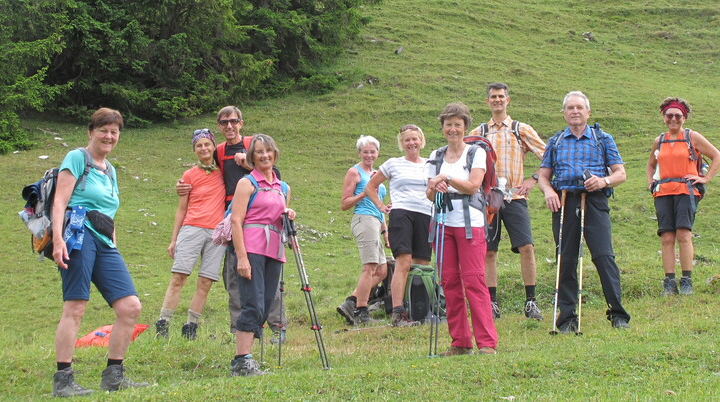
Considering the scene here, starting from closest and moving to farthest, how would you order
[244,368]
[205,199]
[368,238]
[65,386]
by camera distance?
[65,386]
[244,368]
[205,199]
[368,238]

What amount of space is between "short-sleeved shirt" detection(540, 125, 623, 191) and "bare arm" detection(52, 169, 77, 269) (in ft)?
16.2

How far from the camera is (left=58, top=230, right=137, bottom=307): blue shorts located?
21.1 ft

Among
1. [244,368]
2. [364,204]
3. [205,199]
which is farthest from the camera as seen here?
[364,204]

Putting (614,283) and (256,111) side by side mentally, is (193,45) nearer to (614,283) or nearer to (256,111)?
(256,111)

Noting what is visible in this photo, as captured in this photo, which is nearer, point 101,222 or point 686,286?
point 101,222

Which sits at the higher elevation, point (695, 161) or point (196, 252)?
point (695, 161)

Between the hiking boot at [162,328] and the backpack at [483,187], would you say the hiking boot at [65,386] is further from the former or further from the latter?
the backpack at [483,187]

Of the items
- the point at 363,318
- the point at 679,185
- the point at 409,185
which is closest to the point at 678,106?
the point at 679,185

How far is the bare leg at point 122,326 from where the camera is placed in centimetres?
660

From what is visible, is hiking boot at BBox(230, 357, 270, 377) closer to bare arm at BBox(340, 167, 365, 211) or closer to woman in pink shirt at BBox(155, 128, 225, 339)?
woman in pink shirt at BBox(155, 128, 225, 339)

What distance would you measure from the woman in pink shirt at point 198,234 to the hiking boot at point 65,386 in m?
2.76

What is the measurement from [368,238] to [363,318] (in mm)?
1054

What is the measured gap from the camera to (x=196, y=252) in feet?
30.9

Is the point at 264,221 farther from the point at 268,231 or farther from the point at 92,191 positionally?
the point at 92,191
